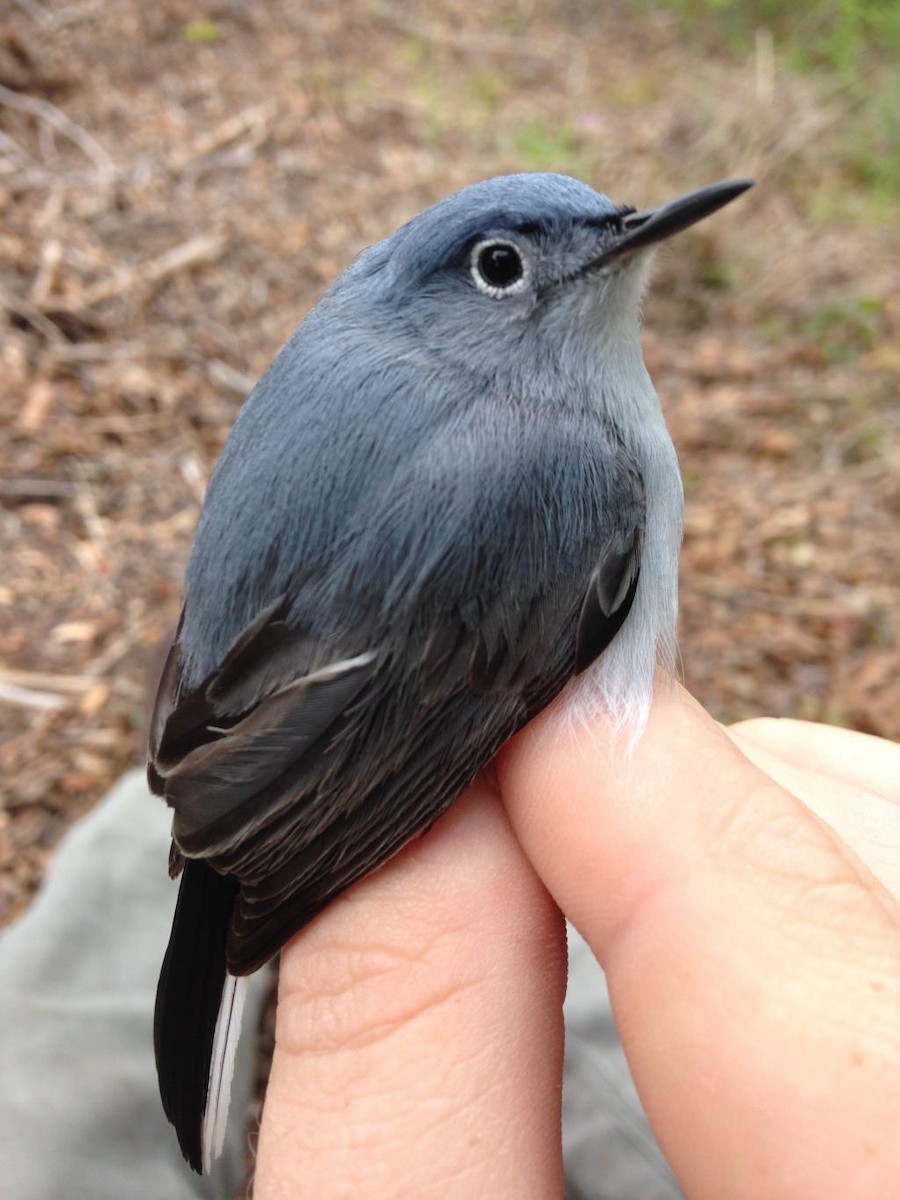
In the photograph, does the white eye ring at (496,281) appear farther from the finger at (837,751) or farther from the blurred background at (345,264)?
the finger at (837,751)

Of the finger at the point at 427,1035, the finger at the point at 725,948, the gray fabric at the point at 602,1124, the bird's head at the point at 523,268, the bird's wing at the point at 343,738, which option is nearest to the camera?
the finger at the point at 725,948

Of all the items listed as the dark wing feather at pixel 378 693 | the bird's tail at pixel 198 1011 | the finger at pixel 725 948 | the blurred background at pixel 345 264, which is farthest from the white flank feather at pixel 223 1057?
the blurred background at pixel 345 264

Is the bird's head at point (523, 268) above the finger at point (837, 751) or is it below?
above

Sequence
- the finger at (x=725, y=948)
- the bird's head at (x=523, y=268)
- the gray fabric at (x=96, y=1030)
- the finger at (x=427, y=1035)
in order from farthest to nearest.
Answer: the gray fabric at (x=96, y=1030) < the bird's head at (x=523, y=268) < the finger at (x=427, y=1035) < the finger at (x=725, y=948)

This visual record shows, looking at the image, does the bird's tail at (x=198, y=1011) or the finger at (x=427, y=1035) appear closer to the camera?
the finger at (x=427, y=1035)

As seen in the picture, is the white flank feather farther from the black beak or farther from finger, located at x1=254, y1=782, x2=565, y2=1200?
the black beak

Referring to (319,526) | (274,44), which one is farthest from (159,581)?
(274,44)

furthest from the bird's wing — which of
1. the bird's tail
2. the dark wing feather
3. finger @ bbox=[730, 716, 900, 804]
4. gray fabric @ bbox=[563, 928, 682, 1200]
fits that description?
gray fabric @ bbox=[563, 928, 682, 1200]
